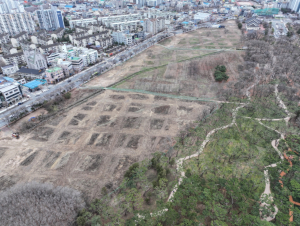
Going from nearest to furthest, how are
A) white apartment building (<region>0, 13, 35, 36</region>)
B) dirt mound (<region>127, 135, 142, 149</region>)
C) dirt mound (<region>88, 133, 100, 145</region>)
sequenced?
dirt mound (<region>127, 135, 142, 149</region>), dirt mound (<region>88, 133, 100, 145</region>), white apartment building (<region>0, 13, 35, 36</region>)

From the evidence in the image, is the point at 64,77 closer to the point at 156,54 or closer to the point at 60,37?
the point at 156,54

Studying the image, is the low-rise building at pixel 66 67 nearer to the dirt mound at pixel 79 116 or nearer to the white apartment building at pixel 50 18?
the dirt mound at pixel 79 116

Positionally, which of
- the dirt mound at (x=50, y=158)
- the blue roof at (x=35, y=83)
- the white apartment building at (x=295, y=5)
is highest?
the white apartment building at (x=295, y=5)

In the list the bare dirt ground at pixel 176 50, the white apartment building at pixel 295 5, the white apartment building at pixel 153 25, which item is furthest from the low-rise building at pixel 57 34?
the white apartment building at pixel 295 5

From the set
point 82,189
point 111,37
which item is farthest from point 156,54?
point 82,189

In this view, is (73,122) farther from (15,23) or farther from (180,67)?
(15,23)

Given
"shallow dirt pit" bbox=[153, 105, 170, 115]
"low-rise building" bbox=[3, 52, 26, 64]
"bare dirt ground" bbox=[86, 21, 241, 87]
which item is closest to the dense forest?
"shallow dirt pit" bbox=[153, 105, 170, 115]

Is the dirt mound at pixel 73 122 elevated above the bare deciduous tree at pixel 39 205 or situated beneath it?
situated beneath

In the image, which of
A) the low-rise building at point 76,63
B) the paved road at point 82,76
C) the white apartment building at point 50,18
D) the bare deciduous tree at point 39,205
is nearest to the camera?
the bare deciduous tree at point 39,205

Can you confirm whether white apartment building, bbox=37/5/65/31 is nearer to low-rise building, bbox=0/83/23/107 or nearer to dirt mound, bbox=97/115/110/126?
low-rise building, bbox=0/83/23/107
